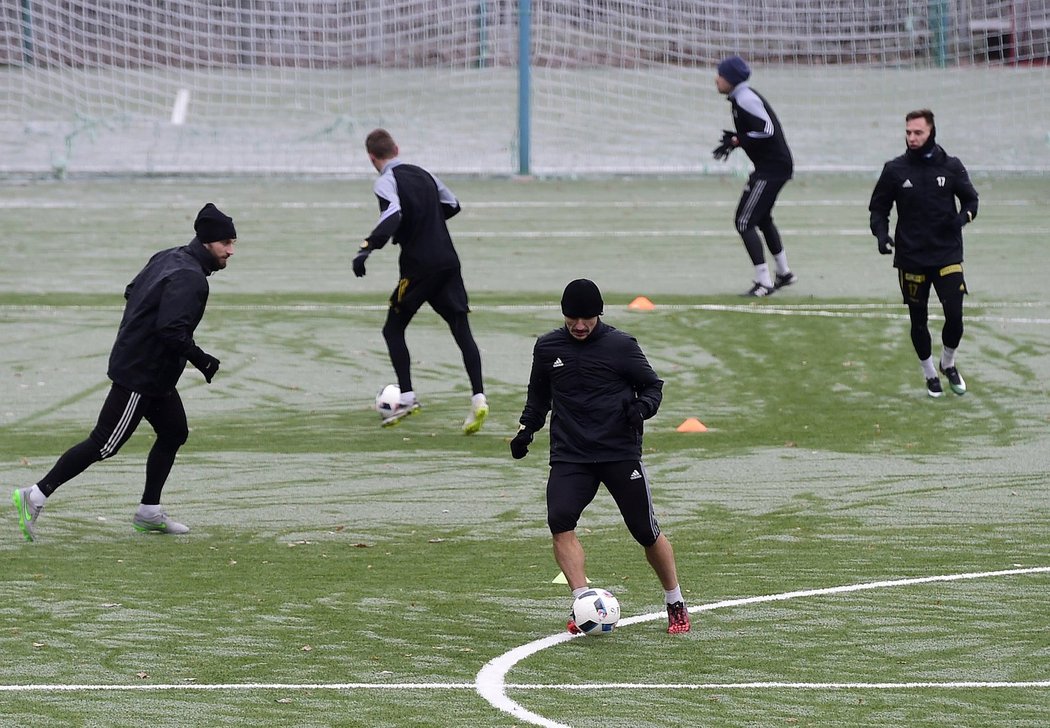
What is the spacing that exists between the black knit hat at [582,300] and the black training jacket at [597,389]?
0.21m

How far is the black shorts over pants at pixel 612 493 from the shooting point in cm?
782

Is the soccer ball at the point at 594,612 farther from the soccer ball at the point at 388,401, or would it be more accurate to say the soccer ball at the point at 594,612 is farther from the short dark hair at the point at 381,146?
the short dark hair at the point at 381,146

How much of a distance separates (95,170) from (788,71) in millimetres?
11257

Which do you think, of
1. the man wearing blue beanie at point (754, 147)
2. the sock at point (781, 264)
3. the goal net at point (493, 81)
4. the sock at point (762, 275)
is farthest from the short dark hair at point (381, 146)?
the goal net at point (493, 81)

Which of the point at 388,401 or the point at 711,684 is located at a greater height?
the point at 388,401

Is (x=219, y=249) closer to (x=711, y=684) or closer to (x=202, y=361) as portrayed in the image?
(x=202, y=361)

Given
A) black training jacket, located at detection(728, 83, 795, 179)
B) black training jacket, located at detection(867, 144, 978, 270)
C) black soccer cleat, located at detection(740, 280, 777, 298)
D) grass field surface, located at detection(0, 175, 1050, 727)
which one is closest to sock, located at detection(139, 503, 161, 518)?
grass field surface, located at detection(0, 175, 1050, 727)

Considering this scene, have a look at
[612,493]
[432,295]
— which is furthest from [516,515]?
[432,295]

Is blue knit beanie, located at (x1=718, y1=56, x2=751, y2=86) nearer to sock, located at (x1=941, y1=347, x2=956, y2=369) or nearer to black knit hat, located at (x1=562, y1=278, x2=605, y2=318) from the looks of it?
sock, located at (x1=941, y1=347, x2=956, y2=369)

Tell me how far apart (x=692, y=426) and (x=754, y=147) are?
17.1 feet

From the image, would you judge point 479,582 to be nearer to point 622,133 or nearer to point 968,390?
point 968,390

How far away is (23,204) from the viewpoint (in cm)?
2406

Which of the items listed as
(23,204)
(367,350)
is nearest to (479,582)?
(367,350)

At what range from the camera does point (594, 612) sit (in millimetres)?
7680
